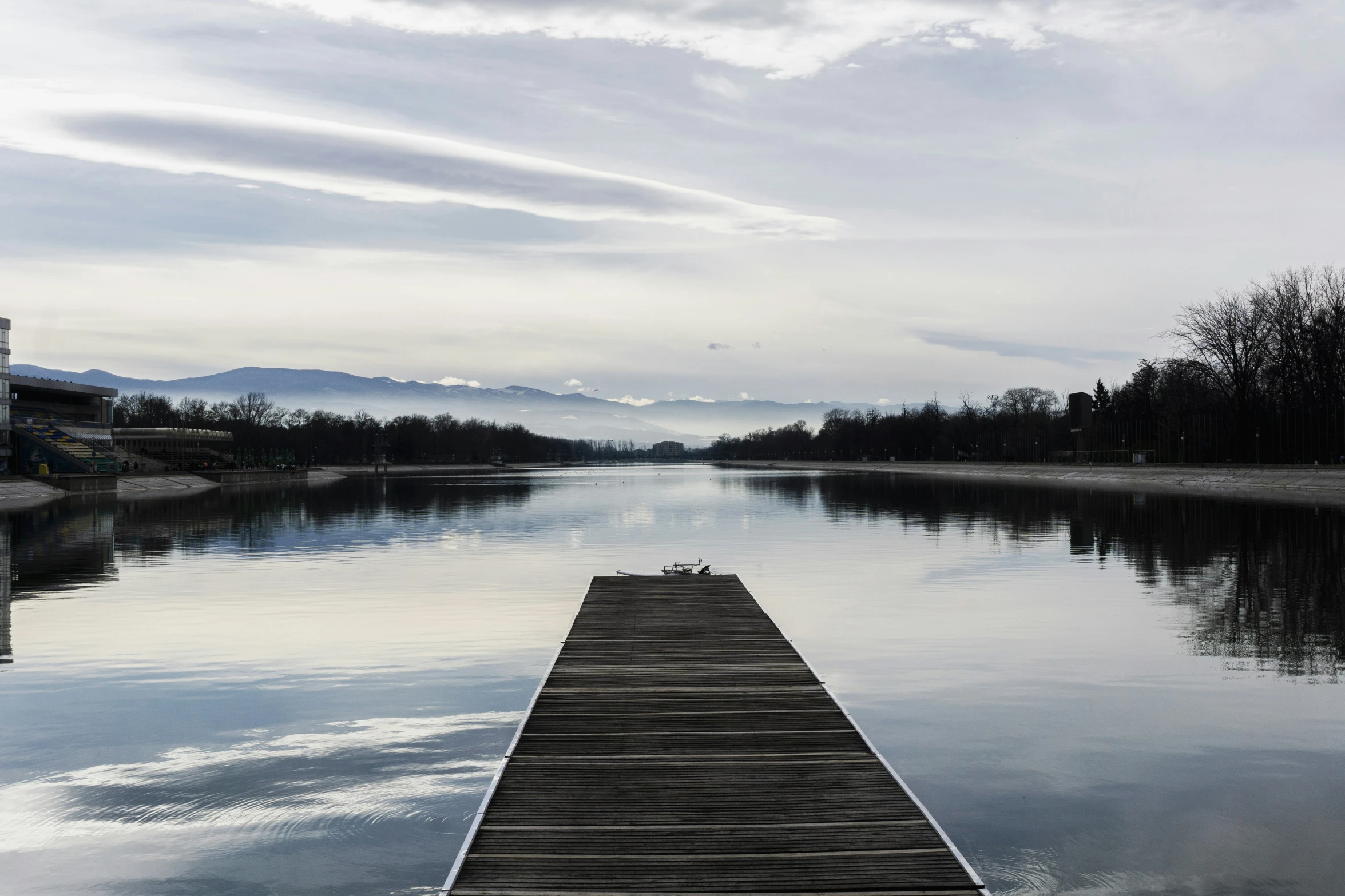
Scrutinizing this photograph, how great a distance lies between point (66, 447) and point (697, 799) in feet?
313

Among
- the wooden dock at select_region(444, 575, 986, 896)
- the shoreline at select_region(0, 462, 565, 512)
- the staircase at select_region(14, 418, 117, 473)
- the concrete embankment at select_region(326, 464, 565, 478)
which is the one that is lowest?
the concrete embankment at select_region(326, 464, 565, 478)

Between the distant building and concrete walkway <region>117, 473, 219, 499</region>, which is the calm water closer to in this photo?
concrete walkway <region>117, 473, 219, 499</region>

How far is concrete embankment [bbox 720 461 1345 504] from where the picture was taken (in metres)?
59.9

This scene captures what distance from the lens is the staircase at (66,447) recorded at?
8550 centimetres

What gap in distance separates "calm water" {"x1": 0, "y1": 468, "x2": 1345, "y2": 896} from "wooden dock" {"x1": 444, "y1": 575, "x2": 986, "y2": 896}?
2.22 feet

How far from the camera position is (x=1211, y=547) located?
29.3m

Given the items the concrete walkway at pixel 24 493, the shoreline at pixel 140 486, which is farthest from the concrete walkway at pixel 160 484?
the concrete walkway at pixel 24 493

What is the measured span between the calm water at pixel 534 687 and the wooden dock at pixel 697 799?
2.22 ft

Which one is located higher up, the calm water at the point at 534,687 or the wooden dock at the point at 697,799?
the wooden dock at the point at 697,799

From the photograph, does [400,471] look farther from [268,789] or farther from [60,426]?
[268,789]

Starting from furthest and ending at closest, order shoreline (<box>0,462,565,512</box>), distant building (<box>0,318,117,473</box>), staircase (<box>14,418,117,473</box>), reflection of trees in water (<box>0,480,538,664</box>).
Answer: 1. staircase (<box>14,418,117,473</box>)
2. distant building (<box>0,318,117,473</box>)
3. shoreline (<box>0,462,565,512</box>)
4. reflection of trees in water (<box>0,480,538,664</box>)

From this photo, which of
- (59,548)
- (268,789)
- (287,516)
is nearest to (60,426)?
(287,516)

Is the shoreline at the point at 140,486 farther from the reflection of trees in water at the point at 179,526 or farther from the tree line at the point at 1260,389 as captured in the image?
the tree line at the point at 1260,389

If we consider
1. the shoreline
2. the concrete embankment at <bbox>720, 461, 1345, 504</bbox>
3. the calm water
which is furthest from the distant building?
the concrete embankment at <bbox>720, 461, 1345, 504</bbox>
